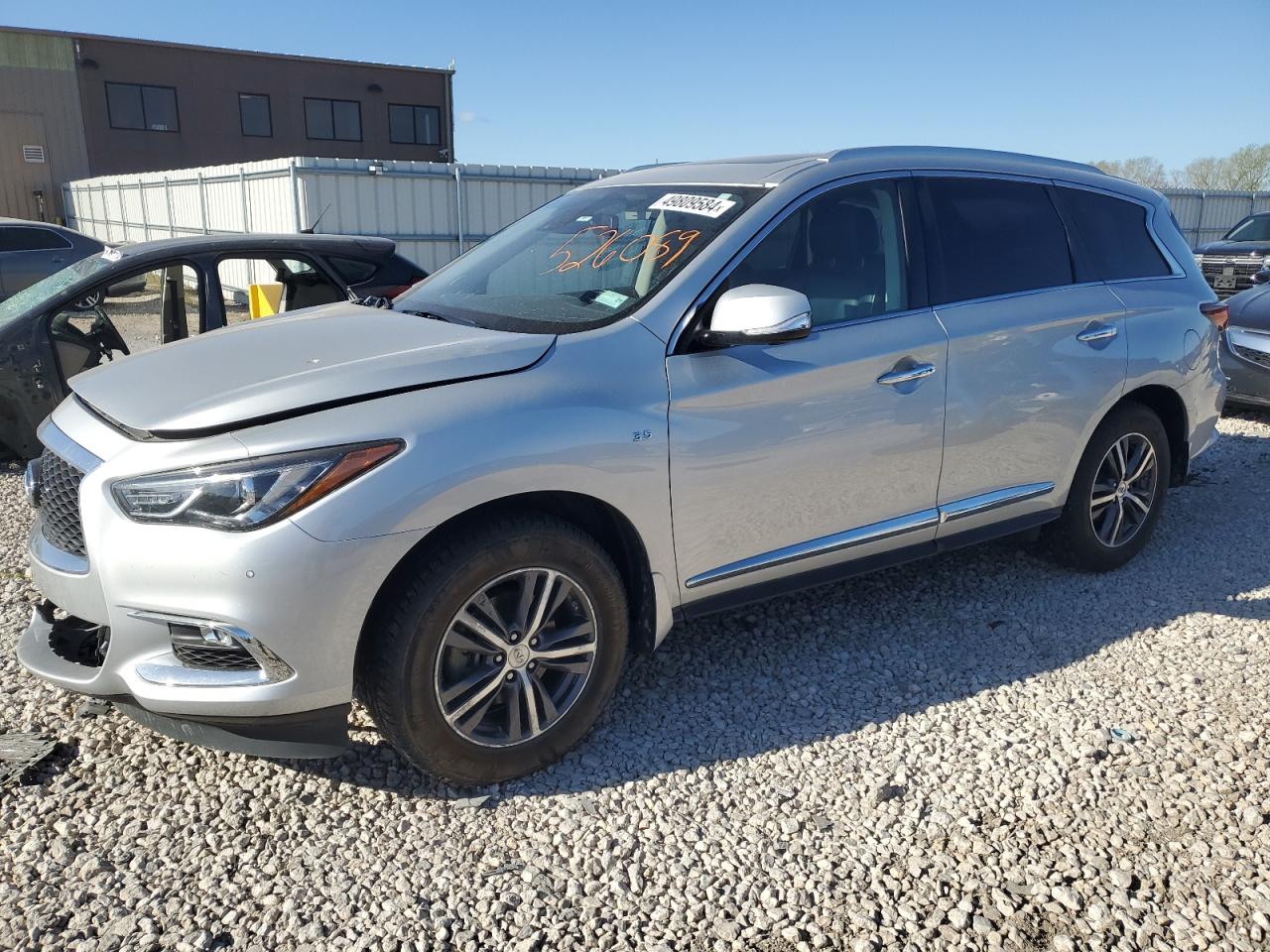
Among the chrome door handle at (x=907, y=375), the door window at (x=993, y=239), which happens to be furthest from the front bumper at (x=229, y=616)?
the door window at (x=993, y=239)

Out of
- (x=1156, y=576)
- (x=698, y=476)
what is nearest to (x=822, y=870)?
(x=698, y=476)

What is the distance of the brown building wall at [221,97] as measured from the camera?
3234cm

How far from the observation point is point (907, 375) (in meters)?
3.74

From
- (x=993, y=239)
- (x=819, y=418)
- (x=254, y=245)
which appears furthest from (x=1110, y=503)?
(x=254, y=245)

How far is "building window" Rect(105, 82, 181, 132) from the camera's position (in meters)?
32.6

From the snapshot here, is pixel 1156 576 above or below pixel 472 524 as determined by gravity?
below

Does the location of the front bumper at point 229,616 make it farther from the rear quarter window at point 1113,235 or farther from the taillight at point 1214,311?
the taillight at point 1214,311

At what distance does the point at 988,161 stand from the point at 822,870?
10.1ft

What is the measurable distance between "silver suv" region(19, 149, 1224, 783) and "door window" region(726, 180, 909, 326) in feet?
0.04

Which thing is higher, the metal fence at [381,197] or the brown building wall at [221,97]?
the brown building wall at [221,97]

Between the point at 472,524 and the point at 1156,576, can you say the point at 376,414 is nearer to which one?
the point at 472,524

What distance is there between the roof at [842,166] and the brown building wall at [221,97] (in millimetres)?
34200

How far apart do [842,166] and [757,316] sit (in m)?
1.03

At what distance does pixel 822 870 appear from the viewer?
277 cm
